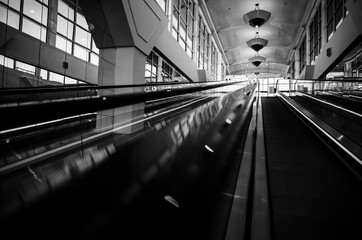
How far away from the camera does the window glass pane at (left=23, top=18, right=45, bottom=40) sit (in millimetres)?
9188

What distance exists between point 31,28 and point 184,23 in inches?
401

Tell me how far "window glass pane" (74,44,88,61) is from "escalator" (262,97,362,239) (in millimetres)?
9394

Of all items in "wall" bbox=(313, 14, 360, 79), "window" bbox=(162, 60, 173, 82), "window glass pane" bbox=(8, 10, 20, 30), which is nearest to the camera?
"window glass pane" bbox=(8, 10, 20, 30)

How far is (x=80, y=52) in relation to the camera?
458 inches

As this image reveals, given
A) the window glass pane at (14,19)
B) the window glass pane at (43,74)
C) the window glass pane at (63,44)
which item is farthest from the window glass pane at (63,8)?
the window glass pane at (43,74)

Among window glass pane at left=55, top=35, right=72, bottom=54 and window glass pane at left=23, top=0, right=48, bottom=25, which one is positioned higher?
window glass pane at left=23, top=0, right=48, bottom=25

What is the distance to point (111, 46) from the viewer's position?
8.17 metres

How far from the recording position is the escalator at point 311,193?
2.25 metres

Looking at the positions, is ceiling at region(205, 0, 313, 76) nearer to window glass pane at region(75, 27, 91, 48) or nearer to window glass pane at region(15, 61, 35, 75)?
window glass pane at region(75, 27, 91, 48)

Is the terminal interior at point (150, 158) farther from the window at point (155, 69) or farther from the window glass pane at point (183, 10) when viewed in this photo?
Result: the window glass pane at point (183, 10)

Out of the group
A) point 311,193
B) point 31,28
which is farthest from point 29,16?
point 311,193

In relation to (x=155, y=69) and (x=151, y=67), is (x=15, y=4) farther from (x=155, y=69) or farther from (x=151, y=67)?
(x=155, y=69)

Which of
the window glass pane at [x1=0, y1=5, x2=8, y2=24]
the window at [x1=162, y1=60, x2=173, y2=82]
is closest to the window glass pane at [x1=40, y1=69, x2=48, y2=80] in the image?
the window glass pane at [x1=0, y1=5, x2=8, y2=24]

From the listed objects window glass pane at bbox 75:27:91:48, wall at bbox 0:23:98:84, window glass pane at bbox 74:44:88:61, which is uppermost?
window glass pane at bbox 75:27:91:48
